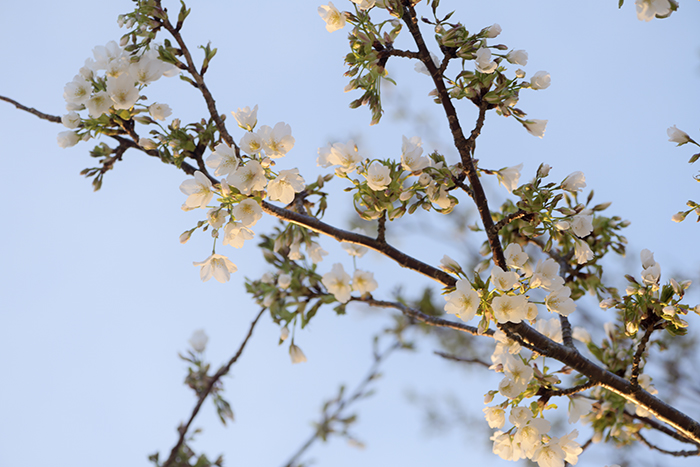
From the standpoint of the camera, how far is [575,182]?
3.44ft

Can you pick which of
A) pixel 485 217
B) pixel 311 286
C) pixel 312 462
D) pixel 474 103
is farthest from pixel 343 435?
pixel 474 103

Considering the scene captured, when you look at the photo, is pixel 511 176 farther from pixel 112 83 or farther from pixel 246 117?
pixel 112 83

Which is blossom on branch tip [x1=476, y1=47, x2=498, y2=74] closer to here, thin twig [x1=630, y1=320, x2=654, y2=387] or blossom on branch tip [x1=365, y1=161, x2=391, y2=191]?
blossom on branch tip [x1=365, y1=161, x2=391, y2=191]

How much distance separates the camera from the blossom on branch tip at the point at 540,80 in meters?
1.01

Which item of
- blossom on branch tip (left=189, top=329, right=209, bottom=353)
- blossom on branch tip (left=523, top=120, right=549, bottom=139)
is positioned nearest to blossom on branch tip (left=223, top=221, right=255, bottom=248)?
blossom on branch tip (left=523, top=120, right=549, bottom=139)

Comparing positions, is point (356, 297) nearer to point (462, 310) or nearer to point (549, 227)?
point (462, 310)

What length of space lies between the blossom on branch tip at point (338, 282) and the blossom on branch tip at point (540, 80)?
68cm

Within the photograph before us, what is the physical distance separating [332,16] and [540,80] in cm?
51

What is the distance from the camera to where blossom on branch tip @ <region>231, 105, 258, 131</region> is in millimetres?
1040

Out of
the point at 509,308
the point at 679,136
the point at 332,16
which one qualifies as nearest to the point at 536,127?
the point at 679,136

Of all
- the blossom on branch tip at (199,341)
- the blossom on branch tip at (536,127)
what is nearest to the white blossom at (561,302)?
the blossom on branch tip at (536,127)

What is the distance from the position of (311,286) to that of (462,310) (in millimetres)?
678

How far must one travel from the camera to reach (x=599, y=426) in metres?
1.58

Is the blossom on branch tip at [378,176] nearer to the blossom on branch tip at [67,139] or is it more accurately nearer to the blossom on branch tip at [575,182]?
the blossom on branch tip at [575,182]
